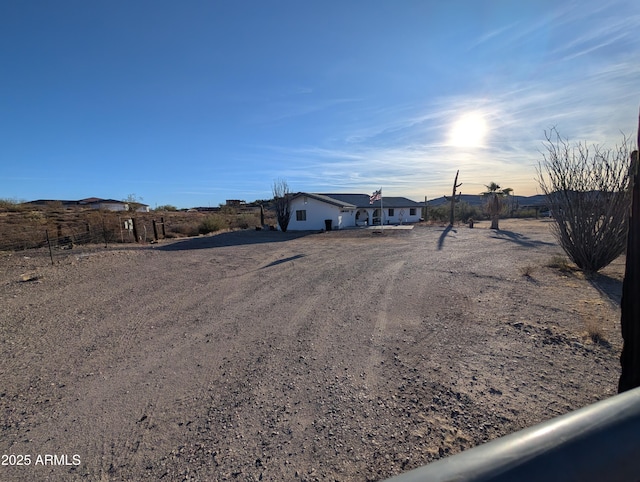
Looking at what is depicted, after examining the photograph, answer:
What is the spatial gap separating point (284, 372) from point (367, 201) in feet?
123

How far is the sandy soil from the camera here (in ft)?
8.45

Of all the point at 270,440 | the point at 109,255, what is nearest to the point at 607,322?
the point at 270,440

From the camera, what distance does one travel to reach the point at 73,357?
4.23m

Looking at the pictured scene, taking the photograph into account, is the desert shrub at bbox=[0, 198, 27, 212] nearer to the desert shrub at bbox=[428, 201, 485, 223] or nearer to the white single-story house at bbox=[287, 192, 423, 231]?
the white single-story house at bbox=[287, 192, 423, 231]

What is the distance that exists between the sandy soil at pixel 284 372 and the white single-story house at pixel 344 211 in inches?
873

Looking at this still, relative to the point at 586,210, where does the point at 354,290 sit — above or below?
below

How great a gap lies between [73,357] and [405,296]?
598 centimetres

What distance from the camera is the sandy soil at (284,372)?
2574 millimetres

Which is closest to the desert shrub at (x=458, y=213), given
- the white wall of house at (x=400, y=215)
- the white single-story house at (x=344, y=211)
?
the white single-story house at (x=344, y=211)

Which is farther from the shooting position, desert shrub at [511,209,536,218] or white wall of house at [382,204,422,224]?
desert shrub at [511,209,536,218]

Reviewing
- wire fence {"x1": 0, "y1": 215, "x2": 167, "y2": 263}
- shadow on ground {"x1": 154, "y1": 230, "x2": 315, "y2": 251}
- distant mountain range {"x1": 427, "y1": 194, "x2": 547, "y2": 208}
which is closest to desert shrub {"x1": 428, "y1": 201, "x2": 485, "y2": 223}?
distant mountain range {"x1": 427, "y1": 194, "x2": 547, "y2": 208}

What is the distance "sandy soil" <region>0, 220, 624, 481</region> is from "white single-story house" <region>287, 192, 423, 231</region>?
22175 mm

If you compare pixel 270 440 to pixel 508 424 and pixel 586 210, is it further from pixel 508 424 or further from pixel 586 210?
pixel 586 210

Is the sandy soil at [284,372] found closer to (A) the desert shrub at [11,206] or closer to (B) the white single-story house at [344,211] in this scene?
(B) the white single-story house at [344,211]
